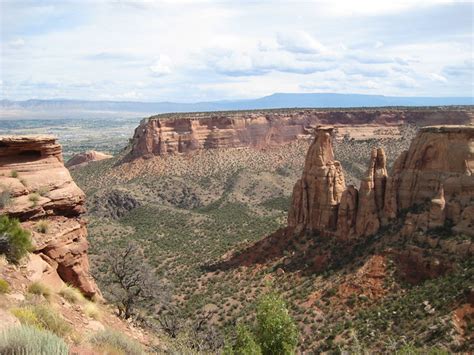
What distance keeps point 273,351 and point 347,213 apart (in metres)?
24.9

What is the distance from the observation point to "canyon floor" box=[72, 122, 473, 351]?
30500mm

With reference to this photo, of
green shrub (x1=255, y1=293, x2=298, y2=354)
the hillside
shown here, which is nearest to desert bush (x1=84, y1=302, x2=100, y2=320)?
the hillside

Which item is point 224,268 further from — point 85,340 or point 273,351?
point 85,340

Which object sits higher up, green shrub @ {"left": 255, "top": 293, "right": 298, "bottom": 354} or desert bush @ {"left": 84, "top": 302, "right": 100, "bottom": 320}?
desert bush @ {"left": 84, "top": 302, "right": 100, "bottom": 320}

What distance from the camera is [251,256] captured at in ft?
159

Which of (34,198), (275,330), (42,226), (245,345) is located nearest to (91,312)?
(42,226)

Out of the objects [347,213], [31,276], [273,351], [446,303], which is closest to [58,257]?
[31,276]

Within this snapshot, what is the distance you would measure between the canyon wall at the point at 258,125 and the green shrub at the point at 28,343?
320 feet

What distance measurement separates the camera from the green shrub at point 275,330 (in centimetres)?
1855

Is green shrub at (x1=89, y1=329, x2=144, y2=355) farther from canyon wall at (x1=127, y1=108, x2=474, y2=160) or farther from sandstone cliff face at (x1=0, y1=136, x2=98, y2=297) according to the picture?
canyon wall at (x1=127, y1=108, x2=474, y2=160)

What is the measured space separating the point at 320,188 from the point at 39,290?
1227 inches

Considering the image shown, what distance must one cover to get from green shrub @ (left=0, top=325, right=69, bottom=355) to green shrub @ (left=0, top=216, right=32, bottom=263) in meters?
7.79

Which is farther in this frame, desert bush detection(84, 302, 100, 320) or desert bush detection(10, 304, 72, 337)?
desert bush detection(84, 302, 100, 320)

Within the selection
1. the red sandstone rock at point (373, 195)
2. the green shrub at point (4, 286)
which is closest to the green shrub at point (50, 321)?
the green shrub at point (4, 286)
